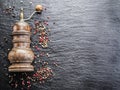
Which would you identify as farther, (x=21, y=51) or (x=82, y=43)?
(x=82, y=43)

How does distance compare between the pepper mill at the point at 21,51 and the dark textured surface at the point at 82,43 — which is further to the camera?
the dark textured surface at the point at 82,43

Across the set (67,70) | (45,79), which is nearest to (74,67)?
(67,70)

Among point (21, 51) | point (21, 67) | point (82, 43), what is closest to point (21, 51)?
point (21, 51)

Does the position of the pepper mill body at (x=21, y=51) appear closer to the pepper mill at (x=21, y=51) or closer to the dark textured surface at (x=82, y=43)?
the pepper mill at (x=21, y=51)

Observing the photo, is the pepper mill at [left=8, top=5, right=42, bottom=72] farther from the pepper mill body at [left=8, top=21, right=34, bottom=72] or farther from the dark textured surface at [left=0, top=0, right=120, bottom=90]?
the dark textured surface at [left=0, top=0, right=120, bottom=90]

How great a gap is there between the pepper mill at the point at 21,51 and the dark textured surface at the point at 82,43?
0.19 meters

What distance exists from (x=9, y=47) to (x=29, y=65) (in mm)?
306

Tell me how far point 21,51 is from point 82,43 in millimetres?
591

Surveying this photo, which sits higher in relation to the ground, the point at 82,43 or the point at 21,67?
the point at 82,43

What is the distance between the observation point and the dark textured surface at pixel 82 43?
2.63 metres

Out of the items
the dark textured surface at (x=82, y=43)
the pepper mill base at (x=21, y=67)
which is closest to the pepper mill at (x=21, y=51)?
the pepper mill base at (x=21, y=67)

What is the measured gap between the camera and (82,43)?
2.69 meters

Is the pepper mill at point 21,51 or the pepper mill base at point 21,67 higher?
the pepper mill at point 21,51

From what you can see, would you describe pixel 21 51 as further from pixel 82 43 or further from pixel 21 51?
pixel 82 43
